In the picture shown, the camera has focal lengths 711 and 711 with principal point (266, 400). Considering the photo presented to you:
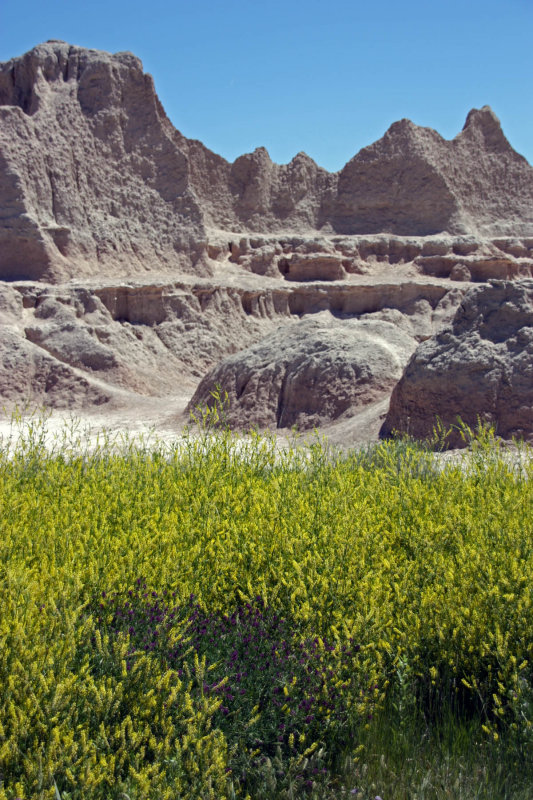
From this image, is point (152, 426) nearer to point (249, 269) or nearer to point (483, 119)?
point (249, 269)

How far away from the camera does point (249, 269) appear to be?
2808 cm

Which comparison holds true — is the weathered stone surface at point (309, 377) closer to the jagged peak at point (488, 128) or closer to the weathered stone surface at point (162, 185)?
the weathered stone surface at point (162, 185)

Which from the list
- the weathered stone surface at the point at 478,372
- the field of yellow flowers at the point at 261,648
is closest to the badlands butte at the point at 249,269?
the weathered stone surface at the point at 478,372

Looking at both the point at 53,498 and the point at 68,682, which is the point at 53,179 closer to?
the point at 53,498

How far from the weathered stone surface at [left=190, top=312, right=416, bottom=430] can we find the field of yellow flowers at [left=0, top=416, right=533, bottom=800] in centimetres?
870

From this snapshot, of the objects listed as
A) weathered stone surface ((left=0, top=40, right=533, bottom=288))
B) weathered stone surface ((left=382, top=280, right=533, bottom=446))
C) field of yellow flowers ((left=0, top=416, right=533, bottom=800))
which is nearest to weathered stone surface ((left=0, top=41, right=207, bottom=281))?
weathered stone surface ((left=0, top=40, right=533, bottom=288))

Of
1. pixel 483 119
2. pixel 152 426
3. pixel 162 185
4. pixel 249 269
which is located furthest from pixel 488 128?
pixel 152 426

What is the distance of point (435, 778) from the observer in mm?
2869

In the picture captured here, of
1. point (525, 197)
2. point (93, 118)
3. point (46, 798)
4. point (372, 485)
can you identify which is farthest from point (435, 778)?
point (525, 197)

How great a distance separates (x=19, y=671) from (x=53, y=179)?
74.0ft

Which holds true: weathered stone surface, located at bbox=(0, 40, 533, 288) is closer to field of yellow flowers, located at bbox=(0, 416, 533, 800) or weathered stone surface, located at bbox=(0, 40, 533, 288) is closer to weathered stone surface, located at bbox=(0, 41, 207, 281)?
weathered stone surface, located at bbox=(0, 41, 207, 281)

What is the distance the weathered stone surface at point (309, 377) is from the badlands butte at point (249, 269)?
45 mm

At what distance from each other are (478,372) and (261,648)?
27.2ft

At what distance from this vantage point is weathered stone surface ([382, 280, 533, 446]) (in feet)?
34.0
